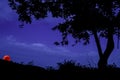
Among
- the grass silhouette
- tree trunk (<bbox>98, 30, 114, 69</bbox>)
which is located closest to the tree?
tree trunk (<bbox>98, 30, 114, 69</bbox>)

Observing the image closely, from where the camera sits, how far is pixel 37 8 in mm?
17797

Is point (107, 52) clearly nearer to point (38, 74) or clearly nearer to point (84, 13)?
point (84, 13)

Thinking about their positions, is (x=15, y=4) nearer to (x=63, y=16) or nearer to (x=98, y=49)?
(x=63, y=16)

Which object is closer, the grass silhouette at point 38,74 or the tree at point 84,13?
the grass silhouette at point 38,74

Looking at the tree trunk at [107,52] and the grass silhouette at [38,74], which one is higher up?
the tree trunk at [107,52]

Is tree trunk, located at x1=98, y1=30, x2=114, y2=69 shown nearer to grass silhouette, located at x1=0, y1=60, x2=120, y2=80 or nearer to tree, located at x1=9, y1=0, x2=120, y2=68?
tree, located at x1=9, y1=0, x2=120, y2=68

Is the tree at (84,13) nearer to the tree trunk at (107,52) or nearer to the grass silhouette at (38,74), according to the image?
the tree trunk at (107,52)

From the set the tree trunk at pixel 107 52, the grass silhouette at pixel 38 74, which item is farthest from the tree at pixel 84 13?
the grass silhouette at pixel 38 74

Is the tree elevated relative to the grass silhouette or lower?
elevated

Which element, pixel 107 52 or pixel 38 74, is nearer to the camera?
pixel 38 74

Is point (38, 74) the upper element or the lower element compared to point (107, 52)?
lower

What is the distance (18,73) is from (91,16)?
905cm

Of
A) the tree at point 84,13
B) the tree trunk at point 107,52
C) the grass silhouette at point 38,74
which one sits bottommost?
the grass silhouette at point 38,74

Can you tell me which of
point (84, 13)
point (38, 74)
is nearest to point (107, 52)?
point (84, 13)
